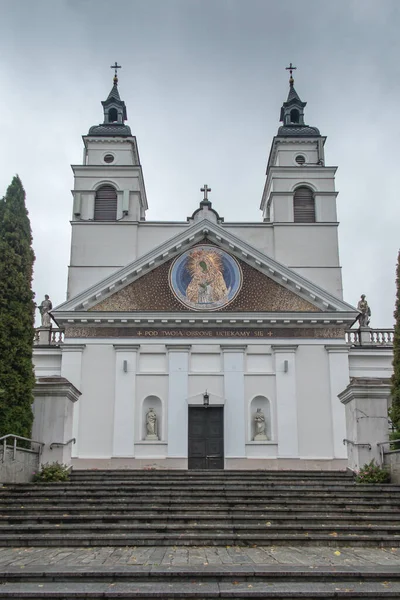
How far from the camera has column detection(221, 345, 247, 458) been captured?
24.8m

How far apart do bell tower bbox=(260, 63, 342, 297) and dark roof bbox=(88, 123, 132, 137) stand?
8098 mm

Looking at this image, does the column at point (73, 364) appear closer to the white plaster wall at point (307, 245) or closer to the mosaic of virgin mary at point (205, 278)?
the mosaic of virgin mary at point (205, 278)

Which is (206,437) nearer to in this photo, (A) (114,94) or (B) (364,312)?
(B) (364,312)

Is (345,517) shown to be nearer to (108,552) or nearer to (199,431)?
(108,552)

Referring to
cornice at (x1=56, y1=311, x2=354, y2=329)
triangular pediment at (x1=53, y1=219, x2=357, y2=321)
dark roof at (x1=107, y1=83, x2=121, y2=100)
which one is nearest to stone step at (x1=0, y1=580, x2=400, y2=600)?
A: cornice at (x1=56, y1=311, x2=354, y2=329)

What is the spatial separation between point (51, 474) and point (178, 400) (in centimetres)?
855

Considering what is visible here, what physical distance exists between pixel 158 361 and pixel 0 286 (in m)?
8.67

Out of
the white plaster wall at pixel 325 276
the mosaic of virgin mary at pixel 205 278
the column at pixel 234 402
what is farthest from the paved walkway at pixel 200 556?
the white plaster wall at pixel 325 276

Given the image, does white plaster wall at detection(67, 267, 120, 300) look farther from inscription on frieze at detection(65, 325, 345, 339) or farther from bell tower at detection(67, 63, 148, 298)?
inscription on frieze at detection(65, 325, 345, 339)

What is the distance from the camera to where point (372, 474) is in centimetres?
1689

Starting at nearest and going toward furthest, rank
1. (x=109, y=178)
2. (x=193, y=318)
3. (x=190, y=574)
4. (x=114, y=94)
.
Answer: (x=190, y=574), (x=193, y=318), (x=109, y=178), (x=114, y=94)

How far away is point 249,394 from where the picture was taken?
2555 cm

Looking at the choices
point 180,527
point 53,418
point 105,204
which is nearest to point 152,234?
point 105,204

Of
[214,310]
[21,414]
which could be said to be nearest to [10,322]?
[21,414]
